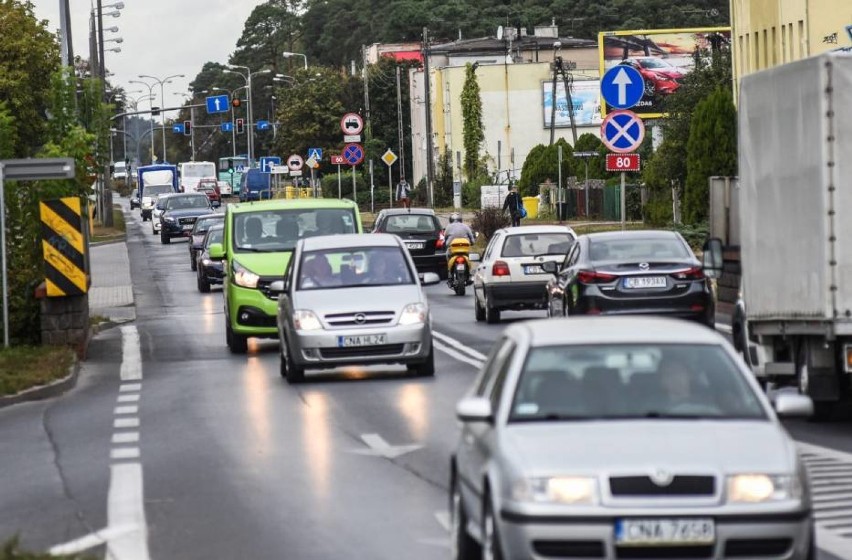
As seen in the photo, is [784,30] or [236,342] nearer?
[236,342]

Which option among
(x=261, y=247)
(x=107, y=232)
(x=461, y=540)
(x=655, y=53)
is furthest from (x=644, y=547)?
(x=655, y=53)

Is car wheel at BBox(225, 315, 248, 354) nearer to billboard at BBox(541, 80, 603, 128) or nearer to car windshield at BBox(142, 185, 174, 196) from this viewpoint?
car windshield at BBox(142, 185, 174, 196)

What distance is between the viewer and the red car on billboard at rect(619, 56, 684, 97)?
112312mm

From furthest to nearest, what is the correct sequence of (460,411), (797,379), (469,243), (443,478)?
(469,243) < (797,379) < (443,478) < (460,411)

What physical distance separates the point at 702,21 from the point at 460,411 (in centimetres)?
15134

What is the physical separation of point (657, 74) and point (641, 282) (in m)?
90.5

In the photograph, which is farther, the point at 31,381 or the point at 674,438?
the point at 31,381

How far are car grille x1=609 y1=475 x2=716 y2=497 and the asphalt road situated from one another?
2.32 metres

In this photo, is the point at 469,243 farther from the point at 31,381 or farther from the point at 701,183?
the point at 31,381

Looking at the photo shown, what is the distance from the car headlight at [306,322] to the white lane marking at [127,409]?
6.69 ft

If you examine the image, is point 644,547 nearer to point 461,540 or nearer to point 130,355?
point 461,540

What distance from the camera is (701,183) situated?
1907 inches

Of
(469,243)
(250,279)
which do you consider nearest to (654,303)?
(250,279)

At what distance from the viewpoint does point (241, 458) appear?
15609mm
